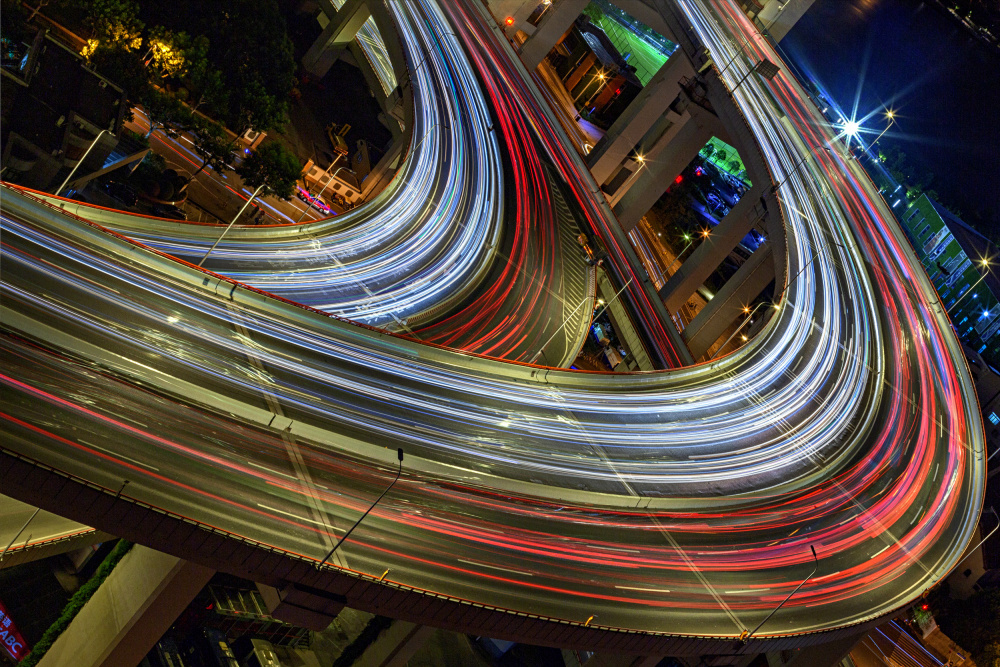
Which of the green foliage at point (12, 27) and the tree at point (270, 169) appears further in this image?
the tree at point (270, 169)

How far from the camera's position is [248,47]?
31406 mm

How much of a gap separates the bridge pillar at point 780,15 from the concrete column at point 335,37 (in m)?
23.0

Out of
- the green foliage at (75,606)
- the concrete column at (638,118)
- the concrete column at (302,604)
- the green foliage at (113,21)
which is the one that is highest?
the concrete column at (638,118)

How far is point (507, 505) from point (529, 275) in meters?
11.6

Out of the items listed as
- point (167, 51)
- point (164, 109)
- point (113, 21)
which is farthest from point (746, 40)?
point (113, 21)

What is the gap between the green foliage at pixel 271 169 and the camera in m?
27.3

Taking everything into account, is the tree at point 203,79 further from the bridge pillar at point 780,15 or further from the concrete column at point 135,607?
the bridge pillar at point 780,15

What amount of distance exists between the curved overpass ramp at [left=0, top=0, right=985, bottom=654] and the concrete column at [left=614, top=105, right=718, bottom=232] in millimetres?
15987

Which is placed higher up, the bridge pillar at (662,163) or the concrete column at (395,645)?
the bridge pillar at (662,163)

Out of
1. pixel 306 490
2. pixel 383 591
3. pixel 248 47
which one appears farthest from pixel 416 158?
pixel 383 591

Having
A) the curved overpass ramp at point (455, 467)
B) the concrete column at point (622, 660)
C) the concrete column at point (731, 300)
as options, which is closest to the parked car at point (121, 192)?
the curved overpass ramp at point (455, 467)

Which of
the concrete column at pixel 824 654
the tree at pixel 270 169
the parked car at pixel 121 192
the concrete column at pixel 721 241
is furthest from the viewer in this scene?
the concrete column at pixel 721 241

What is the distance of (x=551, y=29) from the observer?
131ft

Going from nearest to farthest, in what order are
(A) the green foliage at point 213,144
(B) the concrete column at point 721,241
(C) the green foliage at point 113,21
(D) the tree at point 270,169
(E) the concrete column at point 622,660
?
(E) the concrete column at point 622,660 < (A) the green foliage at point 213,144 < (C) the green foliage at point 113,21 < (D) the tree at point 270,169 < (B) the concrete column at point 721,241
